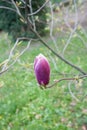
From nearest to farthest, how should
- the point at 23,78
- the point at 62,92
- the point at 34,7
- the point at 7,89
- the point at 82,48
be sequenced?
the point at 62,92
the point at 7,89
the point at 23,78
the point at 82,48
the point at 34,7

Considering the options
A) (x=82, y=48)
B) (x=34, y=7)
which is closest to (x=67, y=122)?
(x=82, y=48)

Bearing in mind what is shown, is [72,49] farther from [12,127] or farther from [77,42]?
[12,127]

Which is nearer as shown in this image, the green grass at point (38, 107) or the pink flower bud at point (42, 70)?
the pink flower bud at point (42, 70)

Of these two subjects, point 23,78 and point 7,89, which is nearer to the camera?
point 7,89

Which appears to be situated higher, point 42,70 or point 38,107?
point 42,70

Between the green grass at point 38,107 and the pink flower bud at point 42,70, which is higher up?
the pink flower bud at point 42,70

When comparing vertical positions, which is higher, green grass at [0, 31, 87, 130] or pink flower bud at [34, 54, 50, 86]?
pink flower bud at [34, 54, 50, 86]

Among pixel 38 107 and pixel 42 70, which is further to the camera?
pixel 38 107

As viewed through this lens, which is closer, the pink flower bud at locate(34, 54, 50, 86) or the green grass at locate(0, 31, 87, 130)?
the pink flower bud at locate(34, 54, 50, 86)
